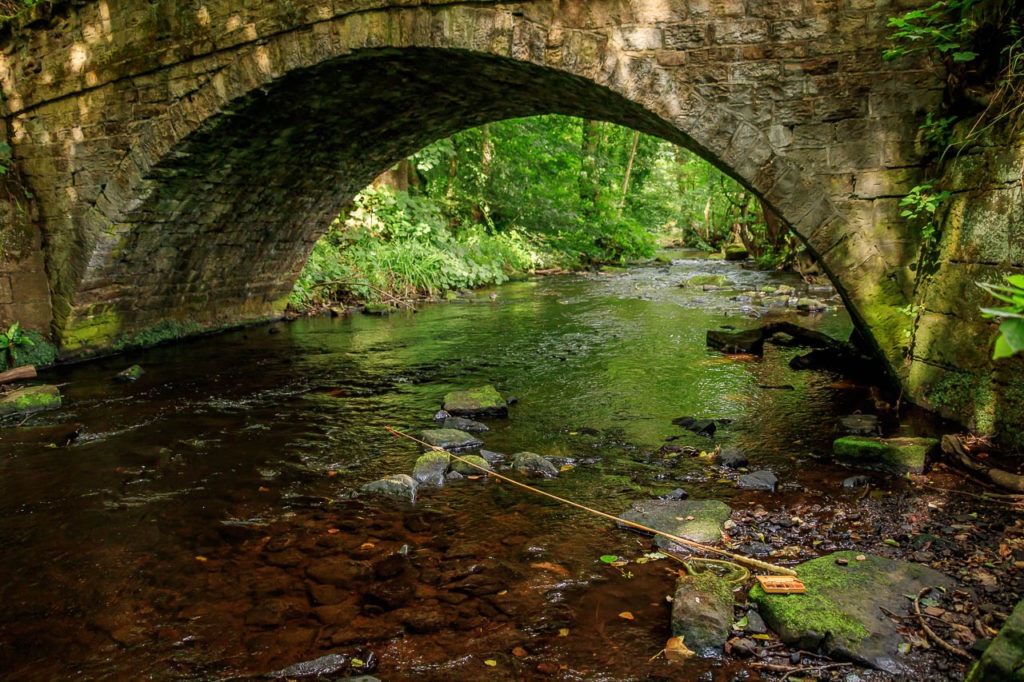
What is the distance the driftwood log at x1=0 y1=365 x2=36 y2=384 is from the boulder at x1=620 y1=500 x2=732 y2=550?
6250mm

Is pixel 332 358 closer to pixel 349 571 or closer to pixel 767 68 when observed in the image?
pixel 349 571

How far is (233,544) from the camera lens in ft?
9.07

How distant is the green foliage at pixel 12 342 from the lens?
6.42m

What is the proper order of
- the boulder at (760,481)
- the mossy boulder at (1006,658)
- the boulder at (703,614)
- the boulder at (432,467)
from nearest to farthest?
the mossy boulder at (1006,658)
the boulder at (703,614)
the boulder at (760,481)
the boulder at (432,467)

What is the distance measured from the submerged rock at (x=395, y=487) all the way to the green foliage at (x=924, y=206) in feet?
11.0

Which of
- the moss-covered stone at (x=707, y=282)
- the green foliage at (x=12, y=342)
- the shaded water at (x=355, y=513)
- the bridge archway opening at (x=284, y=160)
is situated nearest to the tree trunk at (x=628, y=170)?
the moss-covered stone at (x=707, y=282)

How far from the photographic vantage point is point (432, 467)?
345 cm

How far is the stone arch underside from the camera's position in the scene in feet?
13.1

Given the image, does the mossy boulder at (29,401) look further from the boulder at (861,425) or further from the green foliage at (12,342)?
the boulder at (861,425)

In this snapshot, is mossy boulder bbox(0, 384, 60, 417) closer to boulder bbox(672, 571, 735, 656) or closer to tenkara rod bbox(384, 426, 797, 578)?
tenkara rod bbox(384, 426, 797, 578)

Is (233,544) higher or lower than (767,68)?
lower

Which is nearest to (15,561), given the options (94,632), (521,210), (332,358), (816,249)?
(94,632)

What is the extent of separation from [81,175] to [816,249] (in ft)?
23.1

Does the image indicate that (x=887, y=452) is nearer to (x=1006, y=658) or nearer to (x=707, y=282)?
(x=1006, y=658)
